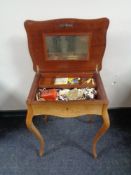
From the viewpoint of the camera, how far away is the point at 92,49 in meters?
1.27

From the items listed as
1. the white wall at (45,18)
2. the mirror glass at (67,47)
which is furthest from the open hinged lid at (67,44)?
the white wall at (45,18)

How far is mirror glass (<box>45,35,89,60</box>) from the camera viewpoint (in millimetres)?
1247

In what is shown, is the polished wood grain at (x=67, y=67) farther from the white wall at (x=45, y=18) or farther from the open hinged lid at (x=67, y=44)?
the white wall at (x=45, y=18)

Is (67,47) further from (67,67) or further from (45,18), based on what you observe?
(45,18)

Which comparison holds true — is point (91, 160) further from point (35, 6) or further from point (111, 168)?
point (35, 6)

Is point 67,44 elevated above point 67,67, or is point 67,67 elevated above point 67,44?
point 67,44

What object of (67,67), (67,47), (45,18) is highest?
(45,18)

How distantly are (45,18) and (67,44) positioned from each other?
23cm

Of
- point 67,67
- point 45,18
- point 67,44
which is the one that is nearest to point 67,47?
point 67,44

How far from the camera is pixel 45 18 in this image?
1.30 metres

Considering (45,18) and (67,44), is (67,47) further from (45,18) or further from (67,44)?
(45,18)

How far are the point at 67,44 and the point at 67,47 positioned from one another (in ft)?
0.07

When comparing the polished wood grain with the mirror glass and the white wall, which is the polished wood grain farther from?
the white wall

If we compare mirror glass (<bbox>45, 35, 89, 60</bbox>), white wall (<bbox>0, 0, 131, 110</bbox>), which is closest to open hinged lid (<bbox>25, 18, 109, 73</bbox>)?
mirror glass (<bbox>45, 35, 89, 60</bbox>)
